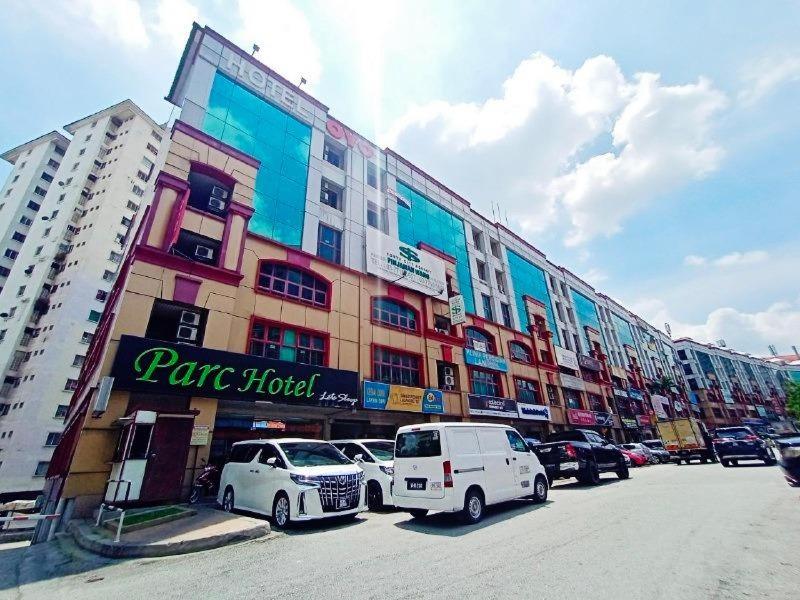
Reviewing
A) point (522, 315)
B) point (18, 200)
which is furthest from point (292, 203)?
point (18, 200)

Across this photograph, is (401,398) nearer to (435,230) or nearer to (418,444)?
(418,444)

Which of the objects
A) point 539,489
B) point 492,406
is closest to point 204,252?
point 539,489

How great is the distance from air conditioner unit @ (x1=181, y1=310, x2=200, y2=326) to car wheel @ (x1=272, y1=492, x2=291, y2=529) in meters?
8.50

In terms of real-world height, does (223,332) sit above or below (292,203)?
below

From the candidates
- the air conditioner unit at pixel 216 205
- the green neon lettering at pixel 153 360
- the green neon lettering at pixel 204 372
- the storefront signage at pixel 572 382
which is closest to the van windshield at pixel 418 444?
the green neon lettering at pixel 204 372

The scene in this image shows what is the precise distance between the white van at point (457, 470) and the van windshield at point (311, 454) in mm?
1796

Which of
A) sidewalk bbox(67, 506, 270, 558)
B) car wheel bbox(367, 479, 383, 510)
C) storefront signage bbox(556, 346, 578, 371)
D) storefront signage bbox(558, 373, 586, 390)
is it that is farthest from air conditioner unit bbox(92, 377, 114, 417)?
storefront signage bbox(556, 346, 578, 371)

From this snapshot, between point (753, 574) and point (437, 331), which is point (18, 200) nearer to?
point (437, 331)

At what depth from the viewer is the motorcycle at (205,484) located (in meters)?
12.0

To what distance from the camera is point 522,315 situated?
35094 millimetres

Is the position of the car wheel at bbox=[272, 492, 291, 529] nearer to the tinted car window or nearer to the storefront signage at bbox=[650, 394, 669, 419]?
the tinted car window

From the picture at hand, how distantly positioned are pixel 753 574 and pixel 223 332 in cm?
1496

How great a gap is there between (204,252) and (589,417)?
35.5 metres

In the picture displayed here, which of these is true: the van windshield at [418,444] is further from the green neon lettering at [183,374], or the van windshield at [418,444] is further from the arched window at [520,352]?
the arched window at [520,352]
